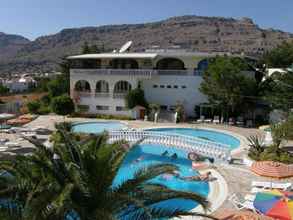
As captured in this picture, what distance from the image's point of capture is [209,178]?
18.2 metres

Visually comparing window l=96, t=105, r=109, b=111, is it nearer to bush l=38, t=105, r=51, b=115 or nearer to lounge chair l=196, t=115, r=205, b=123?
bush l=38, t=105, r=51, b=115

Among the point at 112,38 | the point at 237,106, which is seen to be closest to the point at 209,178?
the point at 237,106

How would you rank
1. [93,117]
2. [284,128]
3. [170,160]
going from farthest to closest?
[93,117], [170,160], [284,128]

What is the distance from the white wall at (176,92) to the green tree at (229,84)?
11.2 ft

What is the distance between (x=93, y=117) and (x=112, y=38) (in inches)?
6493

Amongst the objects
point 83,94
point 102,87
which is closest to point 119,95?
point 102,87

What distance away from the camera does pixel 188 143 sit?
23953mm

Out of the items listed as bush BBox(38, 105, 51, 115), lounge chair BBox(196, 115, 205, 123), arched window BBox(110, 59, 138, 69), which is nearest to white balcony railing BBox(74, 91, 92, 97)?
bush BBox(38, 105, 51, 115)

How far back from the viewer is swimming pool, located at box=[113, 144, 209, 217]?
1703cm

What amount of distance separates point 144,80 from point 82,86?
10035mm

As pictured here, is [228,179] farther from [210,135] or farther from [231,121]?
[231,121]

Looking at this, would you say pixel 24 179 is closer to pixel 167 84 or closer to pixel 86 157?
pixel 86 157

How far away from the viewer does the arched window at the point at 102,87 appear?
42.4 meters

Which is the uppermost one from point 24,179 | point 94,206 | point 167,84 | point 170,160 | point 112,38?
point 112,38
